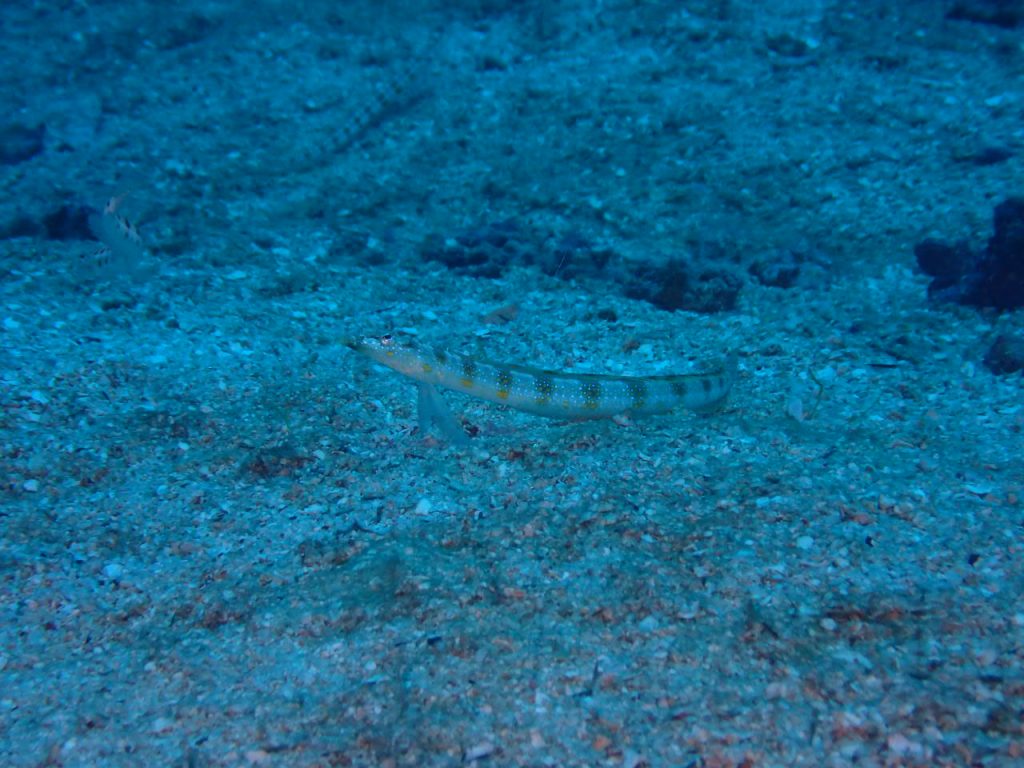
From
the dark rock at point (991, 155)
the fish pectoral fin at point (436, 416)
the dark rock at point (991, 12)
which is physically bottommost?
the fish pectoral fin at point (436, 416)

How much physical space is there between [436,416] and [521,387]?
2.15ft

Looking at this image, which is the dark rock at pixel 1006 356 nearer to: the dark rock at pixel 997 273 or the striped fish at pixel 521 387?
the dark rock at pixel 997 273

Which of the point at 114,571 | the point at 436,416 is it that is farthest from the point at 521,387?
the point at 114,571

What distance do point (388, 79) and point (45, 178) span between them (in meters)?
5.13

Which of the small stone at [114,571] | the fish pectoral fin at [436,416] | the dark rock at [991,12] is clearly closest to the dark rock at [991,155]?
the dark rock at [991,12]

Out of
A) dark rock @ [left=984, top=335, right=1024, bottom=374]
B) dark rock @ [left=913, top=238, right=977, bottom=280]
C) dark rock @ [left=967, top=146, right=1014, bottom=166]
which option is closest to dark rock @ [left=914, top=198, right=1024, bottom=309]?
dark rock @ [left=913, top=238, right=977, bottom=280]

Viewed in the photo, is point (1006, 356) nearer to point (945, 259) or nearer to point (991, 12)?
point (945, 259)

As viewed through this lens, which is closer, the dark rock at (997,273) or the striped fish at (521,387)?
the striped fish at (521,387)

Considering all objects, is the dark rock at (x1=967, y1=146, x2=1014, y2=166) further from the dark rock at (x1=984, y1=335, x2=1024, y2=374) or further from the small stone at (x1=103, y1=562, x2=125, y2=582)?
the small stone at (x1=103, y1=562, x2=125, y2=582)

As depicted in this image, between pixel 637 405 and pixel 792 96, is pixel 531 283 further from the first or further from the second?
pixel 792 96

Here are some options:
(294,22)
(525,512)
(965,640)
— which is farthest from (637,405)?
(294,22)

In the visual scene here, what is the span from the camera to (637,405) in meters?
4.93

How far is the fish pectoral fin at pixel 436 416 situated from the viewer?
4648mm

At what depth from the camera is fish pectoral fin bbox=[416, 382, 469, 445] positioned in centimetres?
465
